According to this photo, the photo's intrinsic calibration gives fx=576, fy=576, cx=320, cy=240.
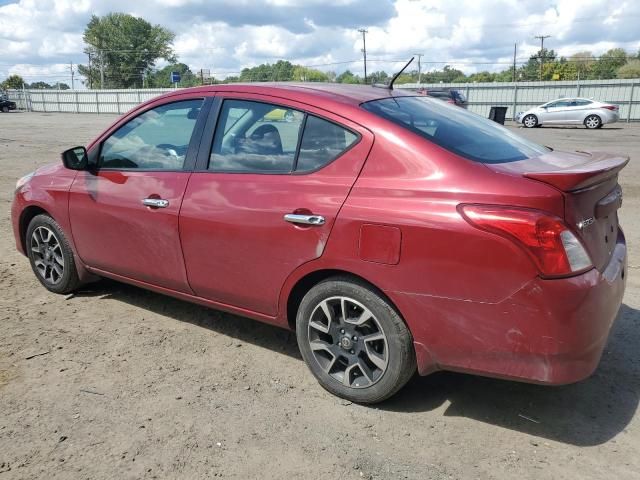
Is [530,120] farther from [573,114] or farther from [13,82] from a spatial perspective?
[13,82]

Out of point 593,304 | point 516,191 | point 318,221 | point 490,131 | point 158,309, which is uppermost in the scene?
point 490,131

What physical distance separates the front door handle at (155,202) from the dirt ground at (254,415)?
0.95 meters

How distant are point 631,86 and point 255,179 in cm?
3316

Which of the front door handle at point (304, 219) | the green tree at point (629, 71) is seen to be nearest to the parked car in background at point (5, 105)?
the front door handle at point (304, 219)

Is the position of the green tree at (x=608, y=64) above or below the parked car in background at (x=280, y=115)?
above

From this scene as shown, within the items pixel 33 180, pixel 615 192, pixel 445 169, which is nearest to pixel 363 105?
pixel 445 169

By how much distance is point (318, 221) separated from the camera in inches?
117

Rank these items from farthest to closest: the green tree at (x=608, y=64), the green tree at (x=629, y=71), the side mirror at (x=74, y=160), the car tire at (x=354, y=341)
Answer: the green tree at (x=608, y=64)
the green tree at (x=629, y=71)
the side mirror at (x=74, y=160)
the car tire at (x=354, y=341)

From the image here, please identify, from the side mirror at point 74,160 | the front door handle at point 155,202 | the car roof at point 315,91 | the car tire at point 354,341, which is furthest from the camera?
the side mirror at point 74,160

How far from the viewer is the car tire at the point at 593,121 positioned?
25625 millimetres

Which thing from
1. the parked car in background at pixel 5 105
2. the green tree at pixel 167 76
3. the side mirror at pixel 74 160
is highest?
the green tree at pixel 167 76

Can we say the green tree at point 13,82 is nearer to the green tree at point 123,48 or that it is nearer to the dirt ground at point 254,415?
the green tree at point 123,48

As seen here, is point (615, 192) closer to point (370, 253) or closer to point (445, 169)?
point (445, 169)

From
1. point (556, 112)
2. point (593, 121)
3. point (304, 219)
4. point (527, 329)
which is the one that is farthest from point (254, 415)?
point (556, 112)
